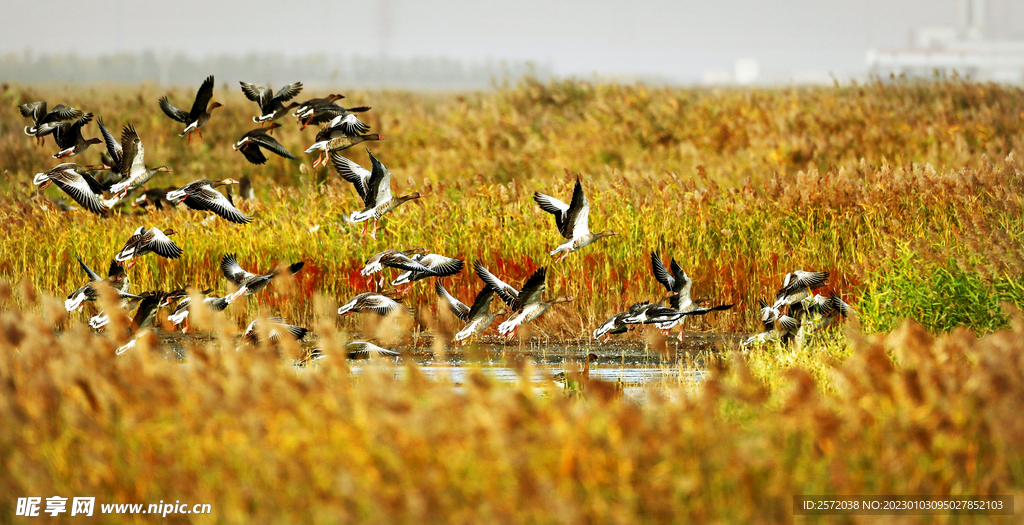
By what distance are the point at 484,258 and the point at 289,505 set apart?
651cm

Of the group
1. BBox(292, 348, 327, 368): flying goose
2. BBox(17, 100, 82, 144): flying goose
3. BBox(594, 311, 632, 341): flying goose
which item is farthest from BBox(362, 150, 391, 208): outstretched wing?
BBox(17, 100, 82, 144): flying goose

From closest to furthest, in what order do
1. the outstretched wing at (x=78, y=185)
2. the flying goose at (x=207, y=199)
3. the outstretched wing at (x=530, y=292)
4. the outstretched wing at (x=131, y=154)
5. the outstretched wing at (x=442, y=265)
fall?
the outstretched wing at (x=530, y=292)
the outstretched wing at (x=131, y=154)
the flying goose at (x=207, y=199)
the outstretched wing at (x=442, y=265)
the outstretched wing at (x=78, y=185)

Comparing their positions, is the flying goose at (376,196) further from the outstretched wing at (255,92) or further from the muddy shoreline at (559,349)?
the muddy shoreline at (559,349)

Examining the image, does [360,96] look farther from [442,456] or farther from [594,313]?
[442,456]

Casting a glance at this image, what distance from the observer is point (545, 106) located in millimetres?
26641

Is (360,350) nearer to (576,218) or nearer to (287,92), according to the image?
(576,218)

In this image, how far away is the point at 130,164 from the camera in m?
7.58

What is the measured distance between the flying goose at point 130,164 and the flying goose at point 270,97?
0.81 meters

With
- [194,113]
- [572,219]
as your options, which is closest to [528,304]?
[572,219]

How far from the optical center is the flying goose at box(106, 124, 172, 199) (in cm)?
751

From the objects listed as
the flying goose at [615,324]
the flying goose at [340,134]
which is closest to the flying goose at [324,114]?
the flying goose at [340,134]

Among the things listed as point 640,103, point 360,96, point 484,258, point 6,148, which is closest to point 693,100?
point 640,103

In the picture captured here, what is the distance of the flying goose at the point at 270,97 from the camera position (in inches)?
305

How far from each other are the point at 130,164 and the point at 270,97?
109 cm
